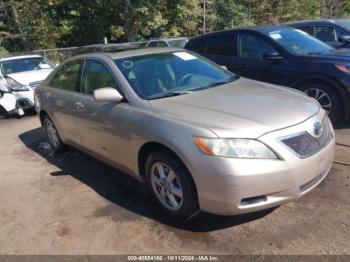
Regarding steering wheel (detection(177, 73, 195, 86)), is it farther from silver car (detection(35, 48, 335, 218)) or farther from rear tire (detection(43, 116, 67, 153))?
rear tire (detection(43, 116, 67, 153))

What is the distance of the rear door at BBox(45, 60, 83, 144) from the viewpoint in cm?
495

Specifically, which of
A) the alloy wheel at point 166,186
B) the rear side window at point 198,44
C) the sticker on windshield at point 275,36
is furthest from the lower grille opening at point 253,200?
the rear side window at point 198,44

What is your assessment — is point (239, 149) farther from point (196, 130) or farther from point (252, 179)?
point (196, 130)

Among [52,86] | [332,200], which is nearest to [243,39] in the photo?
[52,86]

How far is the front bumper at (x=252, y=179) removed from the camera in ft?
9.79

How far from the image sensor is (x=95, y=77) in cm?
457

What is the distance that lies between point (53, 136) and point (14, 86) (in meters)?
3.76

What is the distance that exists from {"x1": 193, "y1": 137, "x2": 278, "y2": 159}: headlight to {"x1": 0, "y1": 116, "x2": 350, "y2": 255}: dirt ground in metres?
0.75

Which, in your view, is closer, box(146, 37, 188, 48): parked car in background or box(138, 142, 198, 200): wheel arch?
box(138, 142, 198, 200): wheel arch

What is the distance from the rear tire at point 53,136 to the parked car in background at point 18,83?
10.3 ft

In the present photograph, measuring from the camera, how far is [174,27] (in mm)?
27656

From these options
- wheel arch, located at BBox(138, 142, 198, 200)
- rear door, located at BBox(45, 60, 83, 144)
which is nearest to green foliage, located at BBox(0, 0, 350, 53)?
rear door, located at BBox(45, 60, 83, 144)

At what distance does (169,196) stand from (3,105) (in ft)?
21.4

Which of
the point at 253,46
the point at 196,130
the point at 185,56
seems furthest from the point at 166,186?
the point at 253,46
